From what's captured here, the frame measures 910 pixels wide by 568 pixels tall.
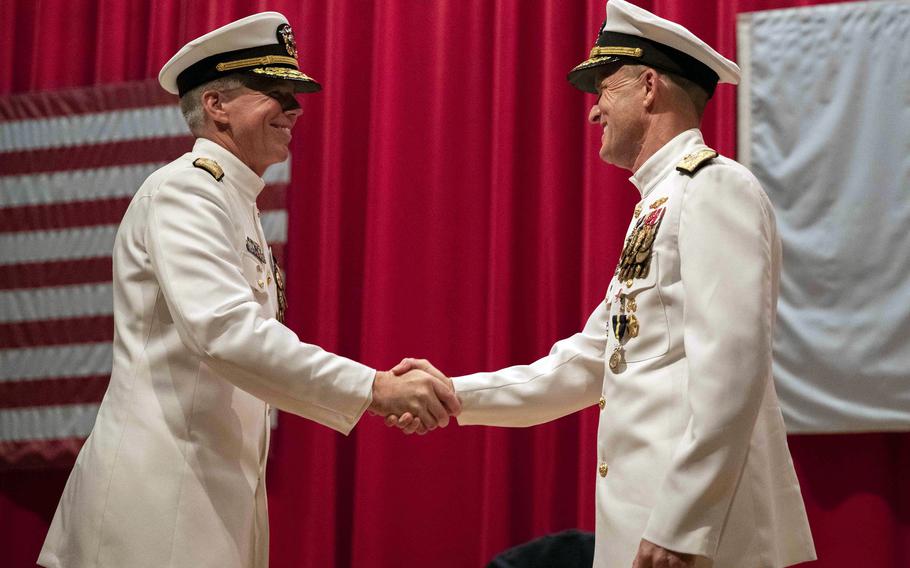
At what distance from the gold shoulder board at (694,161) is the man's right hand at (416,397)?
0.80 metres

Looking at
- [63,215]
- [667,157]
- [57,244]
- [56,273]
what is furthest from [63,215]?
[667,157]

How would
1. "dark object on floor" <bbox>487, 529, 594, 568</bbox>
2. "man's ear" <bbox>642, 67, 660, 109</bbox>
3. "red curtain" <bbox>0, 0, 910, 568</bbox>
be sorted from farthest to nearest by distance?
"red curtain" <bbox>0, 0, 910, 568</bbox> < "dark object on floor" <bbox>487, 529, 594, 568</bbox> < "man's ear" <bbox>642, 67, 660, 109</bbox>

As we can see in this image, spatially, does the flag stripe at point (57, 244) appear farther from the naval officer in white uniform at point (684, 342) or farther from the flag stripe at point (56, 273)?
the naval officer in white uniform at point (684, 342)

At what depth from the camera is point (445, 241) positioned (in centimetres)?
334

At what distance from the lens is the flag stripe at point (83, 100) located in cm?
368

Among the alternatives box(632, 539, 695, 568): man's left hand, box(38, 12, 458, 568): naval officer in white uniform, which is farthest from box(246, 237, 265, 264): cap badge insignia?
box(632, 539, 695, 568): man's left hand

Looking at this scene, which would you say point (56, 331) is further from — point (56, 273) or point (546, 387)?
point (546, 387)

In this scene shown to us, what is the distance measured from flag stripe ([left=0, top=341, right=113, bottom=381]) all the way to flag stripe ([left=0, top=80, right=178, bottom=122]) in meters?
0.83

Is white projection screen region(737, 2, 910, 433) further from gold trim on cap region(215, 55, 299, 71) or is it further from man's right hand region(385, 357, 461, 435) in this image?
gold trim on cap region(215, 55, 299, 71)

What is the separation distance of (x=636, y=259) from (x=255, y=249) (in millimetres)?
853

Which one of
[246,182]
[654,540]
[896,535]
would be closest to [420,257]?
[246,182]

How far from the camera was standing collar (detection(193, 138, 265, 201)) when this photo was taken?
2.36m

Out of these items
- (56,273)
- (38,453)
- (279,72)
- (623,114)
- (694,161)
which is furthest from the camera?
(56,273)

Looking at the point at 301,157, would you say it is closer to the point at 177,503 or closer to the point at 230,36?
the point at 230,36
